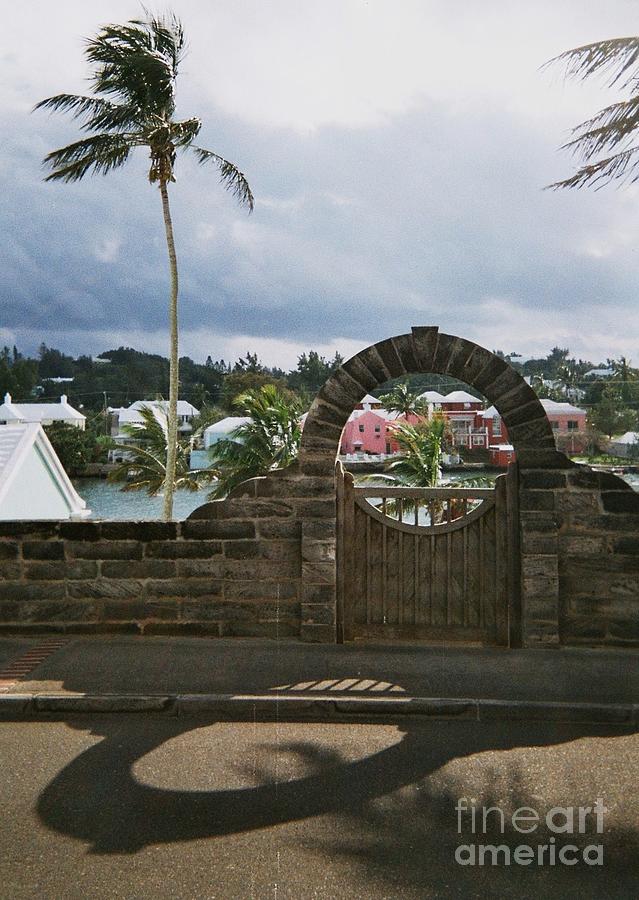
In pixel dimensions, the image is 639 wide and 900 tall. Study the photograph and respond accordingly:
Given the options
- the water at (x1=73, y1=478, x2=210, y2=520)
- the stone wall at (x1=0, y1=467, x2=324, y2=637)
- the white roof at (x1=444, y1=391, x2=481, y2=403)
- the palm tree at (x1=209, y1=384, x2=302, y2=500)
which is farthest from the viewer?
the white roof at (x1=444, y1=391, x2=481, y2=403)

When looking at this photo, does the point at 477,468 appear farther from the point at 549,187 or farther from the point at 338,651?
the point at 338,651

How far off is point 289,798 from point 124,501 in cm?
→ 5860

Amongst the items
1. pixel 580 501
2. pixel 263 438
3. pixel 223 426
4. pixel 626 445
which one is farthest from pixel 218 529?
pixel 626 445

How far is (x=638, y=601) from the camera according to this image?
22.7ft

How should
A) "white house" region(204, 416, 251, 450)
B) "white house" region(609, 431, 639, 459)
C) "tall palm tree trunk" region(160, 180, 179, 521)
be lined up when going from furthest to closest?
"white house" region(609, 431, 639, 459)
"white house" region(204, 416, 251, 450)
"tall palm tree trunk" region(160, 180, 179, 521)

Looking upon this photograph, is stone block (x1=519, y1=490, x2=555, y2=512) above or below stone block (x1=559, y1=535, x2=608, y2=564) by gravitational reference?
above

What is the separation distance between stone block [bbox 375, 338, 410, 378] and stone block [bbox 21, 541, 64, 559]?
3435mm

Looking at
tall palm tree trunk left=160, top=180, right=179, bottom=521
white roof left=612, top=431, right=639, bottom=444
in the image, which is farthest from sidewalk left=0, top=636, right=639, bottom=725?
white roof left=612, top=431, right=639, bottom=444

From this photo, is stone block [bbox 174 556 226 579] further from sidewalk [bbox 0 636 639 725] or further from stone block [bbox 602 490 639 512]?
stone block [bbox 602 490 639 512]

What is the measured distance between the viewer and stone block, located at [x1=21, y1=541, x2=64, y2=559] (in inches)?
288

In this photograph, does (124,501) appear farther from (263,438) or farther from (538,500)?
(538,500)

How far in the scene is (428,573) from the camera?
7.16 m

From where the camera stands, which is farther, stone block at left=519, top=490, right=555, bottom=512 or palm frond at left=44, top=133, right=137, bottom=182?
palm frond at left=44, top=133, right=137, bottom=182

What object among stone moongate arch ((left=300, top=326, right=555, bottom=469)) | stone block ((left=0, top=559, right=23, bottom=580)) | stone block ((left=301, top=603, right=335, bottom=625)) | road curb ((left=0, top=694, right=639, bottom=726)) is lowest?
road curb ((left=0, top=694, right=639, bottom=726))
